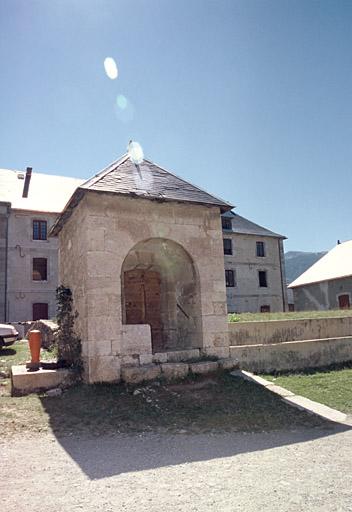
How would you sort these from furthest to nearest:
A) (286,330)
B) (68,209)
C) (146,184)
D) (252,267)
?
(252,267)
(286,330)
(68,209)
(146,184)

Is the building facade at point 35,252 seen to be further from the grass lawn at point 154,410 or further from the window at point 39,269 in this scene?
the grass lawn at point 154,410

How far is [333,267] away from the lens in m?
28.3

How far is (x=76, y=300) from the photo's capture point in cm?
787

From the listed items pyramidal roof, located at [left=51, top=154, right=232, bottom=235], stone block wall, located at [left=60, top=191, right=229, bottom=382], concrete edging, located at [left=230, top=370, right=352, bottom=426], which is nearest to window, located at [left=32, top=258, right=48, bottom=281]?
pyramidal roof, located at [left=51, top=154, right=232, bottom=235]

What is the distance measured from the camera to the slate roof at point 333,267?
2673 cm

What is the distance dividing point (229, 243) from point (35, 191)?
1418cm

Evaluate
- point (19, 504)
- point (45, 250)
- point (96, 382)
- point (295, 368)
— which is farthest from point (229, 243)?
point (19, 504)

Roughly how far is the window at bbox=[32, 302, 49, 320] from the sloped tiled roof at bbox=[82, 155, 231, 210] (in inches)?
648

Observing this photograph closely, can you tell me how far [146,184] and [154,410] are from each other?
14.1 ft

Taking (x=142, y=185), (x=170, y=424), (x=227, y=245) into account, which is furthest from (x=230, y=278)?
(x=170, y=424)

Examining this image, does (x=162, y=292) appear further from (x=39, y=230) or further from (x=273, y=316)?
(x=39, y=230)

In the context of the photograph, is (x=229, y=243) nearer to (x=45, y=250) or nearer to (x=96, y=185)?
(x=45, y=250)

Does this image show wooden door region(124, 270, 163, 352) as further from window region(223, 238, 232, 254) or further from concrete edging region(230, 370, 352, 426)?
window region(223, 238, 232, 254)

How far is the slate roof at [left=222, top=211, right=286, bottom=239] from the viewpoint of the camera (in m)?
30.7
